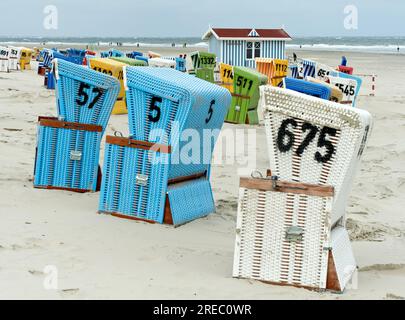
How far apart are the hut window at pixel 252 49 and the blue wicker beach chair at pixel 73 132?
128 feet

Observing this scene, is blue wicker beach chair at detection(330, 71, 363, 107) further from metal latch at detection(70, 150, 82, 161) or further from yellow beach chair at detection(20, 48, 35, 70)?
yellow beach chair at detection(20, 48, 35, 70)

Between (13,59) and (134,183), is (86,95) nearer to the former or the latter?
(134,183)

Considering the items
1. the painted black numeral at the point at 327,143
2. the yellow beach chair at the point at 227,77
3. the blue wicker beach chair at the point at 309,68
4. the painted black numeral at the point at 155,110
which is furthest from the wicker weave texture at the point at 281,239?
the blue wicker beach chair at the point at 309,68

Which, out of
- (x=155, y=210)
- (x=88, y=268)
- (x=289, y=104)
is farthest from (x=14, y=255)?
(x=289, y=104)

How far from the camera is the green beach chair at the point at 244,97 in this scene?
18.4 m

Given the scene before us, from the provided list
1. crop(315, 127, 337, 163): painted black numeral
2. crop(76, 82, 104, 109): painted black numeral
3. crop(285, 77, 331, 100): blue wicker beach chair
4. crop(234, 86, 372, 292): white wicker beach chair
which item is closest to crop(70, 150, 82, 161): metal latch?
crop(76, 82, 104, 109): painted black numeral

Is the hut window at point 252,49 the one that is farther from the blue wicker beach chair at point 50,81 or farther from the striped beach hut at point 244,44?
the blue wicker beach chair at point 50,81

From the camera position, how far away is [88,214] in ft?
26.7

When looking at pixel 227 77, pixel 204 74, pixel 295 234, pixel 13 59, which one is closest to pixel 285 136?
pixel 295 234

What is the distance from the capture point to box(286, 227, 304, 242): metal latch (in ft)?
19.9

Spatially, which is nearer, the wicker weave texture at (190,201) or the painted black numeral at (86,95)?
the wicker weave texture at (190,201)

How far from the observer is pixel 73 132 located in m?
9.26

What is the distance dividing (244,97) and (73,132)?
984 cm
